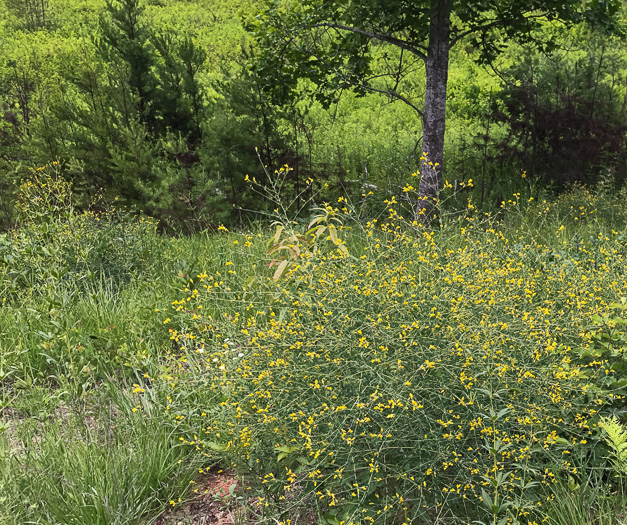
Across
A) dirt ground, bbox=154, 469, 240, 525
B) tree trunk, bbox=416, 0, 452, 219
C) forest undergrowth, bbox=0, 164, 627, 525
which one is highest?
tree trunk, bbox=416, 0, 452, 219

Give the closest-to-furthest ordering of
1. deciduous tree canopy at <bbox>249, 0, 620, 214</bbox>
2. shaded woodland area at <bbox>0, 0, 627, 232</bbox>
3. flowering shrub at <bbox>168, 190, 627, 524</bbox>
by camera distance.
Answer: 1. flowering shrub at <bbox>168, 190, 627, 524</bbox>
2. deciduous tree canopy at <bbox>249, 0, 620, 214</bbox>
3. shaded woodland area at <bbox>0, 0, 627, 232</bbox>

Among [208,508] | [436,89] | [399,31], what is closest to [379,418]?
[208,508]

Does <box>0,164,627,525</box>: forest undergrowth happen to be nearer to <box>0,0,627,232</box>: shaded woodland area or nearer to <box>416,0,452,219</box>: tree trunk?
<box>416,0,452,219</box>: tree trunk

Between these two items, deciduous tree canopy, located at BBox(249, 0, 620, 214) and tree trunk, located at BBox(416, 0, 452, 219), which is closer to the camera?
deciduous tree canopy, located at BBox(249, 0, 620, 214)

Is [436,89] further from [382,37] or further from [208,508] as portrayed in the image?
[208,508]

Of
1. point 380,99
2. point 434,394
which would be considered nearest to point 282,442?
point 434,394

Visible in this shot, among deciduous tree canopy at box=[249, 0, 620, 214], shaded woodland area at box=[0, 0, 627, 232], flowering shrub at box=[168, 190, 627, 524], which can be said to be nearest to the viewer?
flowering shrub at box=[168, 190, 627, 524]

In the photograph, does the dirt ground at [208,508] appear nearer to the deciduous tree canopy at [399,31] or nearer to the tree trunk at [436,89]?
the deciduous tree canopy at [399,31]

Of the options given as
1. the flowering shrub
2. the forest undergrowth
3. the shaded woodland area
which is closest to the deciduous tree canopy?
the shaded woodland area

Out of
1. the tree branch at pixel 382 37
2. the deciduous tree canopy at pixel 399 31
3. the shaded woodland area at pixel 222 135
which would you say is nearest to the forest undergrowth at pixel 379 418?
the deciduous tree canopy at pixel 399 31

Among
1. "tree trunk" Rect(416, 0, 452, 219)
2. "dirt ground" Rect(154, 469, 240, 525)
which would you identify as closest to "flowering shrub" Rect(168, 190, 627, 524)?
"dirt ground" Rect(154, 469, 240, 525)

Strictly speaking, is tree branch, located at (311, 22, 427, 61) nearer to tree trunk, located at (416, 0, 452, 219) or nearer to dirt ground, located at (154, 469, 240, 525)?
tree trunk, located at (416, 0, 452, 219)

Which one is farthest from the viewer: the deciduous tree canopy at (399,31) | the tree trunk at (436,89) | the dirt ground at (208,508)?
the tree trunk at (436,89)

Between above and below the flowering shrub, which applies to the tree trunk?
above
